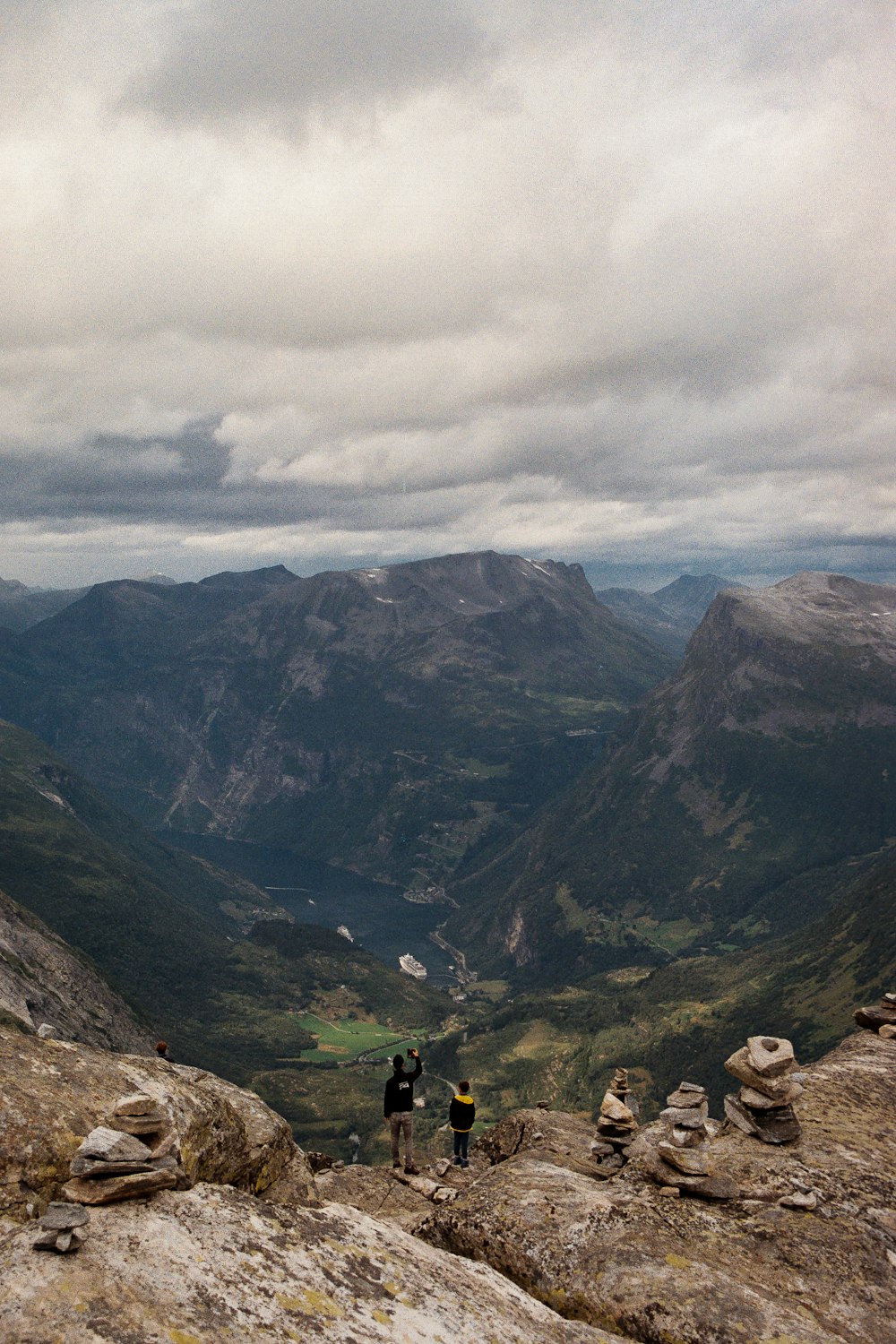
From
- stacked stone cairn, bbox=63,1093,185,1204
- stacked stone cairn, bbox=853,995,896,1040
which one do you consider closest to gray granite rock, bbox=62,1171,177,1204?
stacked stone cairn, bbox=63,1093,185,1204

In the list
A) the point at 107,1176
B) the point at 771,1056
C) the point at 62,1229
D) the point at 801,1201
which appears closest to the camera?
the point at 62,1229

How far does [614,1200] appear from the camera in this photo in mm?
28391

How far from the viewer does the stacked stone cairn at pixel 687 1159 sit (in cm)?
2767

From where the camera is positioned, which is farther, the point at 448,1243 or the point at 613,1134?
the point at 613,1134

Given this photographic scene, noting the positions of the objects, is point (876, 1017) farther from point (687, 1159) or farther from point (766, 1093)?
point (687, 1159)

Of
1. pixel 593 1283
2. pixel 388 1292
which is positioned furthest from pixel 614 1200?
pixel 388 1292

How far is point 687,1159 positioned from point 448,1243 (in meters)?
9.47

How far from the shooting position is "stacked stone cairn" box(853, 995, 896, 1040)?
44250 mm

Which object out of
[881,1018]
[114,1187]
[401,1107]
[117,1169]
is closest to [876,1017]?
[881,1018]

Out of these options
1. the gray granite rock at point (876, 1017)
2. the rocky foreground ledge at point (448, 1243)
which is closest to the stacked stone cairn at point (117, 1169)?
the rocky foreground ledge at point (448, 1243)

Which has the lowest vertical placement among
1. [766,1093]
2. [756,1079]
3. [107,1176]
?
[766,1093]

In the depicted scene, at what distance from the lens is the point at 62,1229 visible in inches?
677

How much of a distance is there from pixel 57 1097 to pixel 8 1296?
35.2 ft

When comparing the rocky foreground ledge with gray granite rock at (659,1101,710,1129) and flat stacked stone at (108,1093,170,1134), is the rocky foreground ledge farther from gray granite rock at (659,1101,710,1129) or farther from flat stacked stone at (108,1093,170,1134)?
flat stacked stone at (108,1093,170,1134)
